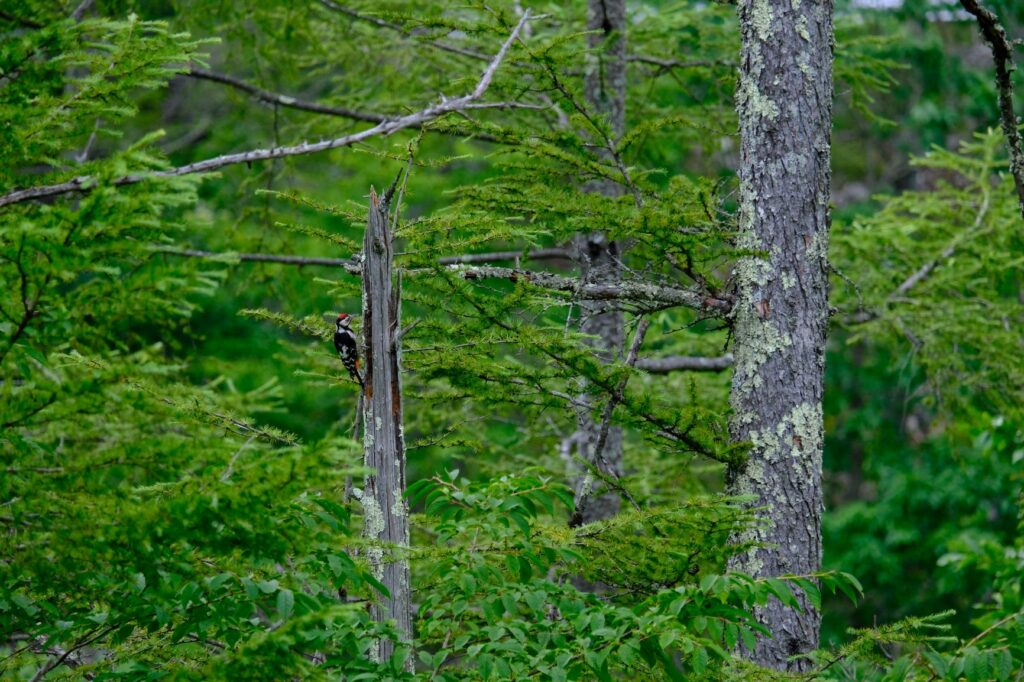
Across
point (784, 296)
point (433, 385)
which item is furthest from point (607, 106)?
point (784, 296)

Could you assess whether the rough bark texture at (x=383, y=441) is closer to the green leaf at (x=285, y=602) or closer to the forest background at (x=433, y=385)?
the forest background at (x=433, y=385)

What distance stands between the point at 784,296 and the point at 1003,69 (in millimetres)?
1547

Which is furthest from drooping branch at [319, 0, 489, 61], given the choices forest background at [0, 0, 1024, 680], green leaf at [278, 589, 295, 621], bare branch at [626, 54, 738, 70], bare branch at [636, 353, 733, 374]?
green leaf at [278, 589, 295, 621]

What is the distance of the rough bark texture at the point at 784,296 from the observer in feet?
14.6

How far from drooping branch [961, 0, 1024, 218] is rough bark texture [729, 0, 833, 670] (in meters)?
0.69

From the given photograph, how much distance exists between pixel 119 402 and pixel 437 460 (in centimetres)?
1293

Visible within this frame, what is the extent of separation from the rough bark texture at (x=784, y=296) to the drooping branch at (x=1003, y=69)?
0.69m

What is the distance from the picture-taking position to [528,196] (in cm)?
456

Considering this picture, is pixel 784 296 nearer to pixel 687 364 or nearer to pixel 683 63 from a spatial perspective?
pixel 687 364

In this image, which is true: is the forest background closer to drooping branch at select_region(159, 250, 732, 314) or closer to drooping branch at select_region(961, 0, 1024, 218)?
drooping branch at select_region(159, 250, 732, 314)

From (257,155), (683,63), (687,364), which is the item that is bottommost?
(687,364)

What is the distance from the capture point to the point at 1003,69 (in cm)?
479

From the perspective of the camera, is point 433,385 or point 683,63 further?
point 433,385

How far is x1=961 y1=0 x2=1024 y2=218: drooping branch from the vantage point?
466 centimetres
